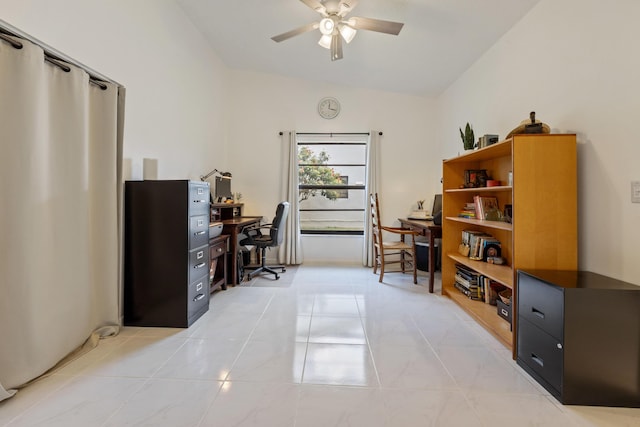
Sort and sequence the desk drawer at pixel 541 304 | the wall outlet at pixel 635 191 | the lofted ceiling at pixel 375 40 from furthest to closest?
the lofted ceiling at pixel 375 40, the wall outlet at pixel 635 191, the desk drawer at pixel 541 304

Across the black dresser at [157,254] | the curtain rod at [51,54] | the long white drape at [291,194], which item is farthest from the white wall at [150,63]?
the long white drape at [291,194]

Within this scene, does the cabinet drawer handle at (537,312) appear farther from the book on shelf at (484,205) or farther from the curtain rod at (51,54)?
the curtain rod at (51,54)

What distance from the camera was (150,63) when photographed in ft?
8.82

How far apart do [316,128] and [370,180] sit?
1.21 meters

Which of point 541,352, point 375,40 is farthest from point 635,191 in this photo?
point 375,40

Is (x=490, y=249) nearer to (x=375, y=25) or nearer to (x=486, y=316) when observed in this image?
(x=486, y=316)

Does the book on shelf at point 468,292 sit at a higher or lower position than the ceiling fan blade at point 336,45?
lower

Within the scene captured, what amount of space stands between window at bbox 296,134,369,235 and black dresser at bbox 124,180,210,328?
9.07ft

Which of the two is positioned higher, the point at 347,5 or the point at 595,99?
the point at 347,5

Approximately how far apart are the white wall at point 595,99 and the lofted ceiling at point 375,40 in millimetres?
472

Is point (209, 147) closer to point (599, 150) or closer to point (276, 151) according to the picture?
point (276, 151)

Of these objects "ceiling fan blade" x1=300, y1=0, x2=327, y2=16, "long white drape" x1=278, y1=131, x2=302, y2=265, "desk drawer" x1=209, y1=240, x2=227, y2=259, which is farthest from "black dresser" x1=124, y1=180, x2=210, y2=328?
"long white drape" x1=278, y1=131, x2=302, y2=265

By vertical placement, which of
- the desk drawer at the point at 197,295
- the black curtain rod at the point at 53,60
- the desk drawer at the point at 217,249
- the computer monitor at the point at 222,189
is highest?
the black curtain rod at the point at 53,60

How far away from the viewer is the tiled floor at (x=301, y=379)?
1349 millimetres
